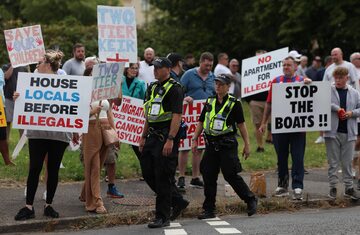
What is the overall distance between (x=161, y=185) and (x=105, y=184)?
9.88ft

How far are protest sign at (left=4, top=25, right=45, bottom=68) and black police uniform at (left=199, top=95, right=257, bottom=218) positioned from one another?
4105mm

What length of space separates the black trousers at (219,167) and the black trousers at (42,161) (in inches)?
72.5

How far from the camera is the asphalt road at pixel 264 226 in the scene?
29.1ft

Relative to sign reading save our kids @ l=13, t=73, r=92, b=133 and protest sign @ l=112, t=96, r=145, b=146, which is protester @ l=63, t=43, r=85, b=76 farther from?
sign reading save our kids @ l=13, t=73, r=92, b=133

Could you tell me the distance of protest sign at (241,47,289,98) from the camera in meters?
14.6

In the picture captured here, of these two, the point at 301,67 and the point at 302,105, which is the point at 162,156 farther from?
the point at 301,67

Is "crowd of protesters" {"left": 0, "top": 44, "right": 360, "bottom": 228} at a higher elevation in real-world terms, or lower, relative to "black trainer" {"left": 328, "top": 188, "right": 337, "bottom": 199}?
higher

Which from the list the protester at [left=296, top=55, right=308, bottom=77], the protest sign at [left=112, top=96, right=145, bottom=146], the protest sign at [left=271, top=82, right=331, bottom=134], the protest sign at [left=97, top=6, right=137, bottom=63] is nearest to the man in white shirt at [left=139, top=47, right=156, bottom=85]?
the protest sign at [left=97, top=6, right=137, bottom=63]

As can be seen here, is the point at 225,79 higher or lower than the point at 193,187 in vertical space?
higher

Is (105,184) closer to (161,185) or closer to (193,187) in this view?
(193,187)

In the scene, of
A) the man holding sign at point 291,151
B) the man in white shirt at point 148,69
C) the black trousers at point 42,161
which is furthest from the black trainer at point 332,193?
the man in white shirt at point 148,69

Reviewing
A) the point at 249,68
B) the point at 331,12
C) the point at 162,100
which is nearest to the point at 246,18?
the point at 331,12

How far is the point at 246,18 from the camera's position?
130ft

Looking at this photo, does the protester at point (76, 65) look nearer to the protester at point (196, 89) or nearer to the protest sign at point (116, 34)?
the protest sign at point (116, 34)
